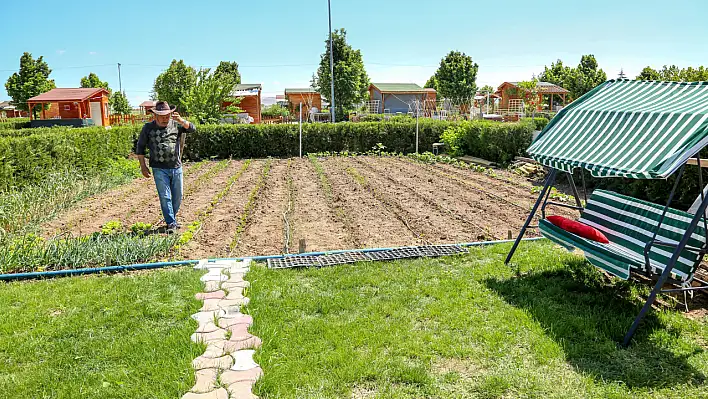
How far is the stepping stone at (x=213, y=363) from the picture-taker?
3.31 m

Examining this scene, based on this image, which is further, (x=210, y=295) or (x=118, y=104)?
(x=118, y=104)

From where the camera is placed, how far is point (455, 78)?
48250 mm

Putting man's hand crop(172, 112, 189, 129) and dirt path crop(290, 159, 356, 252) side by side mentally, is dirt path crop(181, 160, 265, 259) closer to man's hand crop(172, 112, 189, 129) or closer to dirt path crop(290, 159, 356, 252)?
dirt path crop(290, 159, 356, 252)

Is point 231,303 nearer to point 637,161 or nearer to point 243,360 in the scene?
point 243,360

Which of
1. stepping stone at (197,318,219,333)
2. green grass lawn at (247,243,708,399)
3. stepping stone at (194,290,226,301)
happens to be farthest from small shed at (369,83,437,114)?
stepping stone at (197,318,219,333)

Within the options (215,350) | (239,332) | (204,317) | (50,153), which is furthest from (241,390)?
(50,153)

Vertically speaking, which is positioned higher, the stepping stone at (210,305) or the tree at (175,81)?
the tree at (175,81)

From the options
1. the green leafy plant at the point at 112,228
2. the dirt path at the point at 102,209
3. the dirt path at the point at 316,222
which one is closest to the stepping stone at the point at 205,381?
the dirt path at the point at 316,222

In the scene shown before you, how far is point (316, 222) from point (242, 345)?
4070 mm

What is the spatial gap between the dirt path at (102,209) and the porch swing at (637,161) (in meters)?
5.92

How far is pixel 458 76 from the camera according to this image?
48125mm

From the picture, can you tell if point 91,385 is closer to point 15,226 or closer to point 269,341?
point 269,341

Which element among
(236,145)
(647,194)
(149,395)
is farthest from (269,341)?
(236,145)

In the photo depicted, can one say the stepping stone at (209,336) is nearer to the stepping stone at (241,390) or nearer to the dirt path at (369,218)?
the stepping stone at (241,390)
